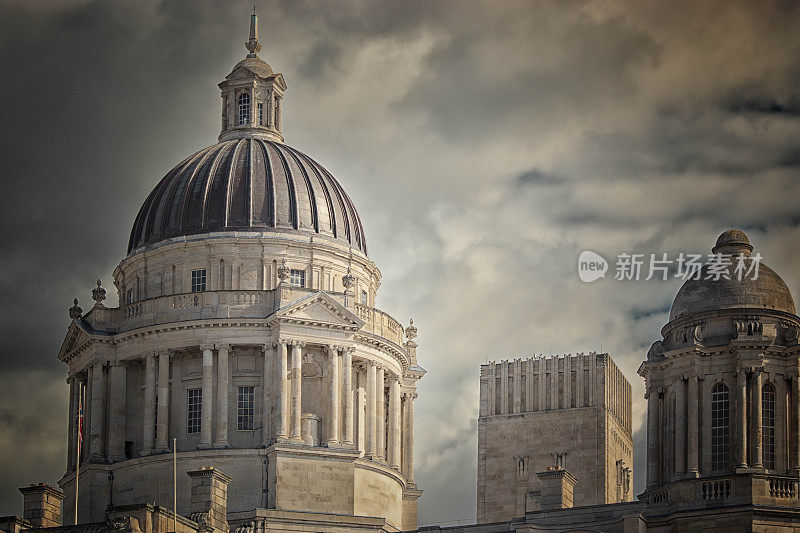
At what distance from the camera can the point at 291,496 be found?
336 ft

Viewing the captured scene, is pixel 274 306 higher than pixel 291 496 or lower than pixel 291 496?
higher

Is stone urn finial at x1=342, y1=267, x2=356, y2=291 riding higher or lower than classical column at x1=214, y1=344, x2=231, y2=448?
higher

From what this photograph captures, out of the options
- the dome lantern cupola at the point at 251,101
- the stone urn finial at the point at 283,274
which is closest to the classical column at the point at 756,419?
the stone urn finial at the point at 283,274

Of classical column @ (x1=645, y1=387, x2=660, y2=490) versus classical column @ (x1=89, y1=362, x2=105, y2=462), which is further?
classical column @ (x1=89, y1=362, x2=105, y2=462)

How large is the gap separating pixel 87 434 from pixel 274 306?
1257cm

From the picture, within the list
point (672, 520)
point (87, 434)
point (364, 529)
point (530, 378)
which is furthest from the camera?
point (530, 378)

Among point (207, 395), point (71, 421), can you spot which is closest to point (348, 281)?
point (207, 395)

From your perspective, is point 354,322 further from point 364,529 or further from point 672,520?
point 672,520

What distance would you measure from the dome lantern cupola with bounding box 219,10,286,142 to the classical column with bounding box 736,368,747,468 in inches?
1466

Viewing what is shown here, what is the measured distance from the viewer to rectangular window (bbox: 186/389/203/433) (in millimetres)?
106750

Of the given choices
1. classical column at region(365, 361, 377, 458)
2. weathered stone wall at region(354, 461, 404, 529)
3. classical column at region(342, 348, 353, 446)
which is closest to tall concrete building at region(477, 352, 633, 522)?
weathered stone wall at region(354, 461, 404, 529)

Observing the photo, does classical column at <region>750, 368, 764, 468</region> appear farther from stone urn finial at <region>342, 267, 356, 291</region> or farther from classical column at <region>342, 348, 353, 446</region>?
stone urn finial at <region>342, 267, 356, 291</region>

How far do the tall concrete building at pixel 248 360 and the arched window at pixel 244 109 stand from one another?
244 centimetres

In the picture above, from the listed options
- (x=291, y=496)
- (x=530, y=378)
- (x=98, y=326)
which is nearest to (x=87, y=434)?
(x=98, y=326)
